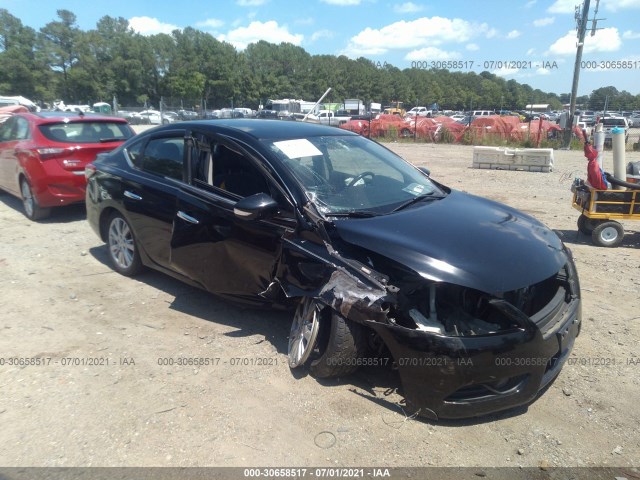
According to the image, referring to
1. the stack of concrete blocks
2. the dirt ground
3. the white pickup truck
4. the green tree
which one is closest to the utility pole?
the stack of concrete blocks

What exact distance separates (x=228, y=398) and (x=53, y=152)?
18.8 ft

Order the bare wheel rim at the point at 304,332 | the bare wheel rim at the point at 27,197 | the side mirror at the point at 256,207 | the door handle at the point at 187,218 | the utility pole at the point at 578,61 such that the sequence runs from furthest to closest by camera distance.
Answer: the utility pole at the point at 578,61
the bare wheel rim at the point at 27,197
the door handle at the point at 187,218
the side mirror at the point at 256,207
the bare wheel rim at the point at 304,332

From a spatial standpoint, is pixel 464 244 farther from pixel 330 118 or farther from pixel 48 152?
pixel 330 118

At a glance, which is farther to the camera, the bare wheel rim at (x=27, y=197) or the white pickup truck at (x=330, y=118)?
the white pickup truck at (x=330, y=118)

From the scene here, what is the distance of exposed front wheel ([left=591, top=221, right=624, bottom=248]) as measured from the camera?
669 centimetres

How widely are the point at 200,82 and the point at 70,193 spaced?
230ft

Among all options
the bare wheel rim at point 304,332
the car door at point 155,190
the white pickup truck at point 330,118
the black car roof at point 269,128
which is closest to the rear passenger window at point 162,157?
the car door at point 155,190

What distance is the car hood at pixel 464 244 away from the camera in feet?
9.44

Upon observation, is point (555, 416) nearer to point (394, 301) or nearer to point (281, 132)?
point (394, 301)

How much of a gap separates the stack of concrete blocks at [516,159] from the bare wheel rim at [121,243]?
12.6 metres

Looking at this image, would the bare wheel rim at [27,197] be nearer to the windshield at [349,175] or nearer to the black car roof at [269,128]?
the black car roof at [269,128]

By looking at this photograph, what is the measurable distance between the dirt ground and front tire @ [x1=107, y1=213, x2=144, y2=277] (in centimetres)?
21

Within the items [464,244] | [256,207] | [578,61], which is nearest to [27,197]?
[256,207]

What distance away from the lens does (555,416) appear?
10.1ft
